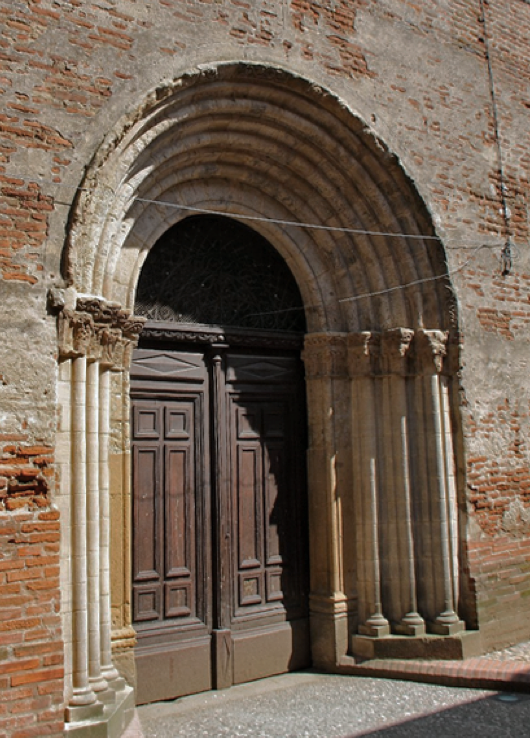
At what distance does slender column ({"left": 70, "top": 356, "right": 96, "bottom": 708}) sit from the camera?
455cm

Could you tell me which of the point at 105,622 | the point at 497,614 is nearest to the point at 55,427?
the point at 105,622

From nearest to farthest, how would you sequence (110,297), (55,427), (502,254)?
(55,427) < (110,297) < (502,254)

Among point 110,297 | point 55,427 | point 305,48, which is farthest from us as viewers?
point 305,48

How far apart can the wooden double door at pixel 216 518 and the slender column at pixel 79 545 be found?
954 millimetres

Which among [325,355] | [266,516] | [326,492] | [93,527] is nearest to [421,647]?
[326,492]

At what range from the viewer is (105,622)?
15.8 feet

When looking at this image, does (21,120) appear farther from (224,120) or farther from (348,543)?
(348,543)

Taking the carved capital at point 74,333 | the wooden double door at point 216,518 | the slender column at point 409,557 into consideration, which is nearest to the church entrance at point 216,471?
the wooden double door at point 216,518

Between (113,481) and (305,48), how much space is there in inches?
157

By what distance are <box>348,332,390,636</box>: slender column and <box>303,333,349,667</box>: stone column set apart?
5.0 inches

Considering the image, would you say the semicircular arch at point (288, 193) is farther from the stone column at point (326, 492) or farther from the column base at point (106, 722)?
the column base at point (106, 722)

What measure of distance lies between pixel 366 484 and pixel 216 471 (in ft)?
4.61

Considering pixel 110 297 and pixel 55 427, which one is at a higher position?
pixel 110 297

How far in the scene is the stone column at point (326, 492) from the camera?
6.28m
